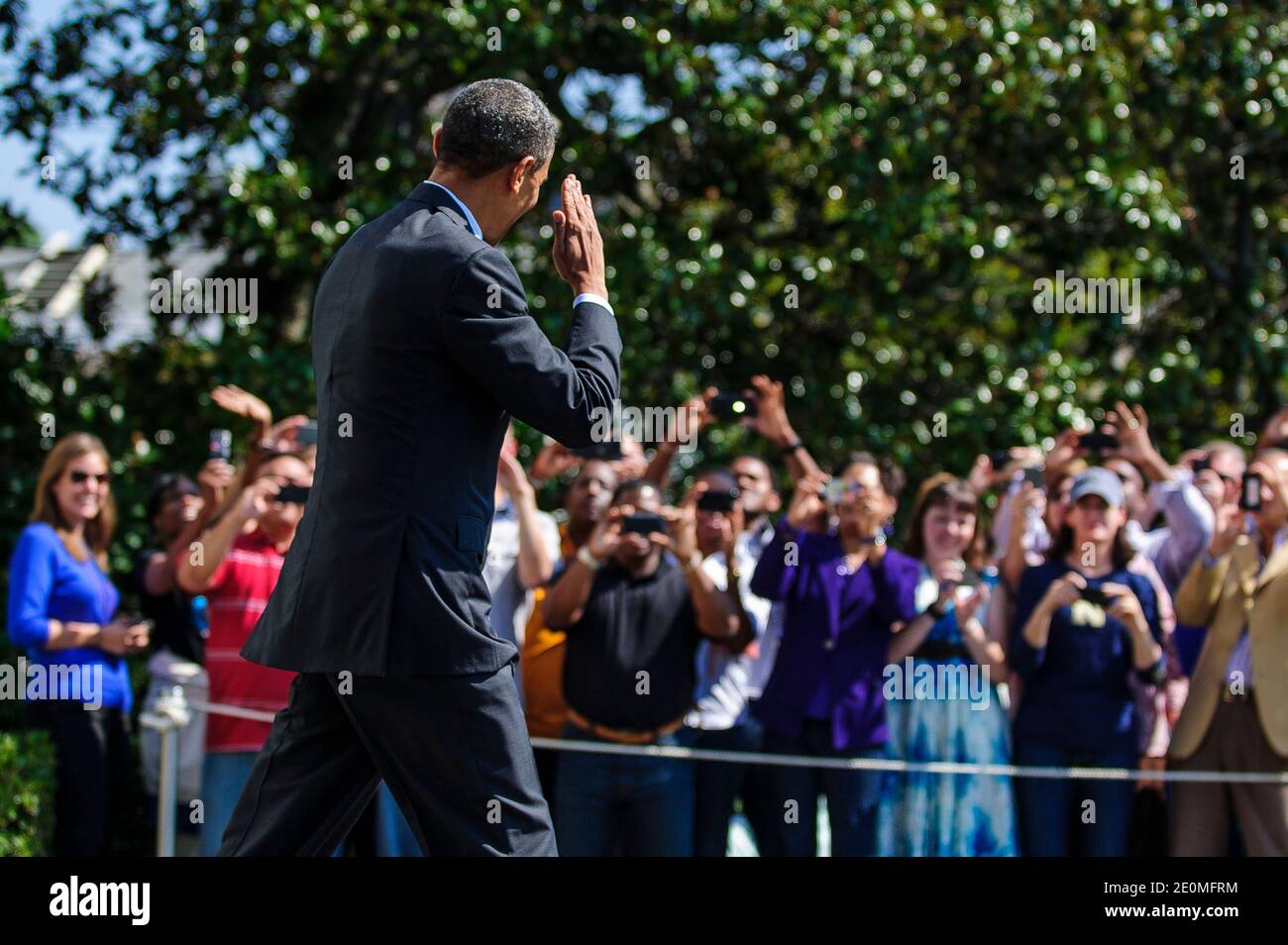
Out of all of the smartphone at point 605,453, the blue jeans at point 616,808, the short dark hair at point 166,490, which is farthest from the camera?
the short dark hair at point 166,490

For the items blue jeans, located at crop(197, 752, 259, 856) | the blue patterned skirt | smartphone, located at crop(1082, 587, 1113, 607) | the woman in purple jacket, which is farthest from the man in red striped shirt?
smartphone, located at crop(1082, 587, 1113, 607)

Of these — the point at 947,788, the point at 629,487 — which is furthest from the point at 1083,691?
the point at 629,487

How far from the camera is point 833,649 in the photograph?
6031 mm

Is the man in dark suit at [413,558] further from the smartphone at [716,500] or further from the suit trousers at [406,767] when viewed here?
the smartphone at [716,500]

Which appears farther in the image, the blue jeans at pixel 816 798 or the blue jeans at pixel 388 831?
the blue jeans at pixel 388 831

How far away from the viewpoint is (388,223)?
334cm

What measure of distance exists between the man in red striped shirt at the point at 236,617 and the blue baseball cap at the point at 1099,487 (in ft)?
9.81

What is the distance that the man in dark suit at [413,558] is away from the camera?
3186 millimetres

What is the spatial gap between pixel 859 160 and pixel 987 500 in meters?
1.91

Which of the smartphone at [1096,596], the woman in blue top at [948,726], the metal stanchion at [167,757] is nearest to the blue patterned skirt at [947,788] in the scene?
the woman in blue top at [948,726]

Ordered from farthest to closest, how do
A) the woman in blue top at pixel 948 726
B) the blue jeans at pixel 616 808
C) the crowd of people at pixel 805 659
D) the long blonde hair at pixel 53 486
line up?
the long blonde hair at pixel 53 486 → the woman in blue top at pixel 948 726 → the crowd of people at pixel 805 659 → the blue jeans at pixel 616 808

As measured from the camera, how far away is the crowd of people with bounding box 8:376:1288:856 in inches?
231

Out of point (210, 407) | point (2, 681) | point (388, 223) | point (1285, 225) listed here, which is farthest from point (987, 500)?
point (388, 223)
